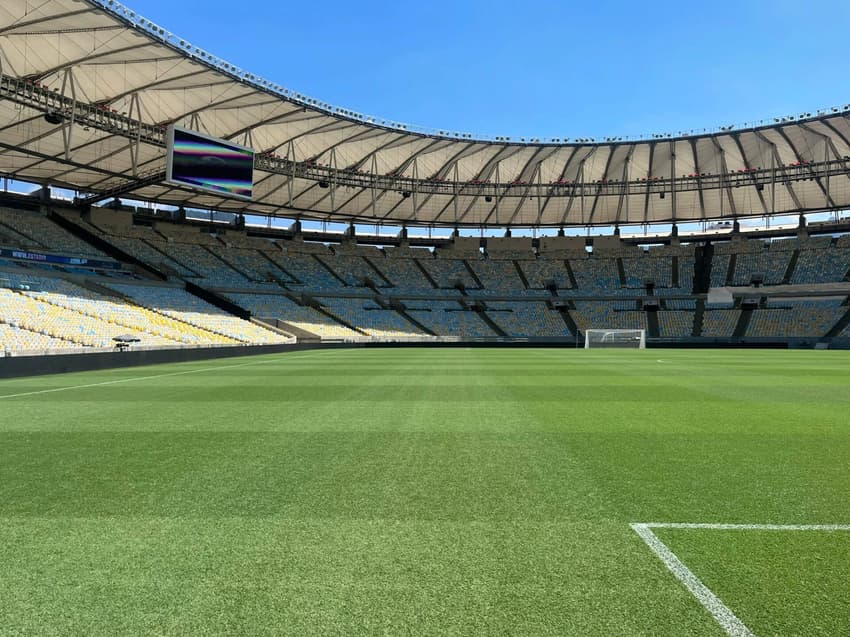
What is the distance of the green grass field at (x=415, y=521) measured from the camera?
2.29m

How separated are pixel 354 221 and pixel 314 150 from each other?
17199 millimetres

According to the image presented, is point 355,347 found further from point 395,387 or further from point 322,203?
point 395,387

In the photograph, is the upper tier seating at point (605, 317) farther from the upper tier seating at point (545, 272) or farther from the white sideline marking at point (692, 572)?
the white sideline marking at point (692, 572)

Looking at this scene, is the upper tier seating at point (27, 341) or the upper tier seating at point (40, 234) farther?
the upper tier seating at point (40, 234)


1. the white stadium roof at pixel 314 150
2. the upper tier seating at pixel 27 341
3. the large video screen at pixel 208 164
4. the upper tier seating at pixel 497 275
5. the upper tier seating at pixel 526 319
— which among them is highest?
the white stadium roof at pixel 314 150

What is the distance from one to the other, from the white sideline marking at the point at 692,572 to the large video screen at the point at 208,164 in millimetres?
29196

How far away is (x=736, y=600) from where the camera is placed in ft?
7.75

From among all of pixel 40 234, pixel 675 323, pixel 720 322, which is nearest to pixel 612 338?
pixel 675 323

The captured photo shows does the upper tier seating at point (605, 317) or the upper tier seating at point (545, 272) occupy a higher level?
the upper tier seating at point (545, 272)

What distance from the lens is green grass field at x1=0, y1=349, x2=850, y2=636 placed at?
7.50ft

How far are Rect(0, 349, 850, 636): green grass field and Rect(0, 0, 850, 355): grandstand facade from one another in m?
22.0

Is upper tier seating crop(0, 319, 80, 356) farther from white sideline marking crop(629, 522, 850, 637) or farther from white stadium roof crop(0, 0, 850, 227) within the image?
white sideline marking crop(629, 522, 850, 637)

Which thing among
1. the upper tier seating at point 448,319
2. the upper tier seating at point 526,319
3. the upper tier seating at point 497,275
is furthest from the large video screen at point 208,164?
the upper tier seating at point 497,275

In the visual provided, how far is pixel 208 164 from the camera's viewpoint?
28734 mm
